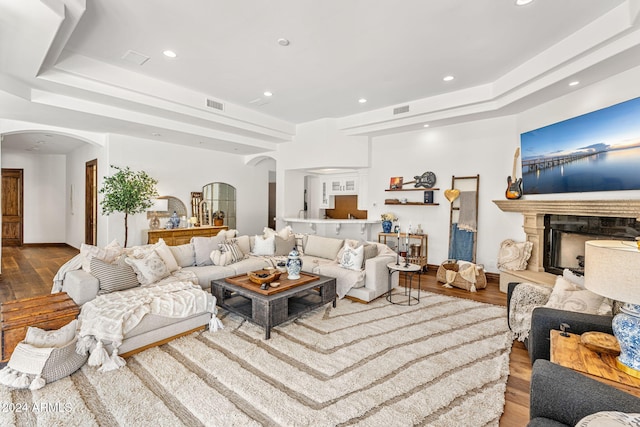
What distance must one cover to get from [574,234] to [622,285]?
11.9 ft

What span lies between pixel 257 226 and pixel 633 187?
7.48m

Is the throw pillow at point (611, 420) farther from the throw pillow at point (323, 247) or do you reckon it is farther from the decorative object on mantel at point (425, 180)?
the decorative object on mantel at point (425, 180)

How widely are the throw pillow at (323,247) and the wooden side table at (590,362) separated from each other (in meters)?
3.34

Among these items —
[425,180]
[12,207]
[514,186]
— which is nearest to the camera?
[514,186]

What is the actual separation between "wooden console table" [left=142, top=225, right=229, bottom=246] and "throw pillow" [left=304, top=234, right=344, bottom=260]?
2.72 metres

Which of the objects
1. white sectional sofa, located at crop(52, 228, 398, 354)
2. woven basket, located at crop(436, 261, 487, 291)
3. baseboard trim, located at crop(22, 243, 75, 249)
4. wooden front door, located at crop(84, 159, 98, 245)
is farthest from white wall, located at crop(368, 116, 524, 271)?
baseboard trim, located at crop(22, 243, 75, 249)

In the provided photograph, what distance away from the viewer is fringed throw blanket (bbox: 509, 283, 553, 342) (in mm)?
2850

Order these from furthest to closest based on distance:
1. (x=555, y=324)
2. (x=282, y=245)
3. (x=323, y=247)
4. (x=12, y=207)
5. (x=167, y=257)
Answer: (x=12, y=207) < (x=282, y=245) < (x=323, y=247) < (x=167, y=257) < (x=555, y=324)

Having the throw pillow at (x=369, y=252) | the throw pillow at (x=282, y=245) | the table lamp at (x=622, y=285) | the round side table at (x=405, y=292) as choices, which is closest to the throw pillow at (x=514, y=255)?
the round side table at (x=405, y=292)

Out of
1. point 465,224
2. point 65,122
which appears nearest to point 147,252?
point 65,122

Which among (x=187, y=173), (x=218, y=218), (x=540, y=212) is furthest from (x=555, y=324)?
(x=187, y=173)

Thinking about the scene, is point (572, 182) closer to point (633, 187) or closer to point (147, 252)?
point (633, 187)

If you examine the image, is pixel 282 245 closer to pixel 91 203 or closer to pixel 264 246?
pixel 264 246

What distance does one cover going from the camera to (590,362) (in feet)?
5.38
